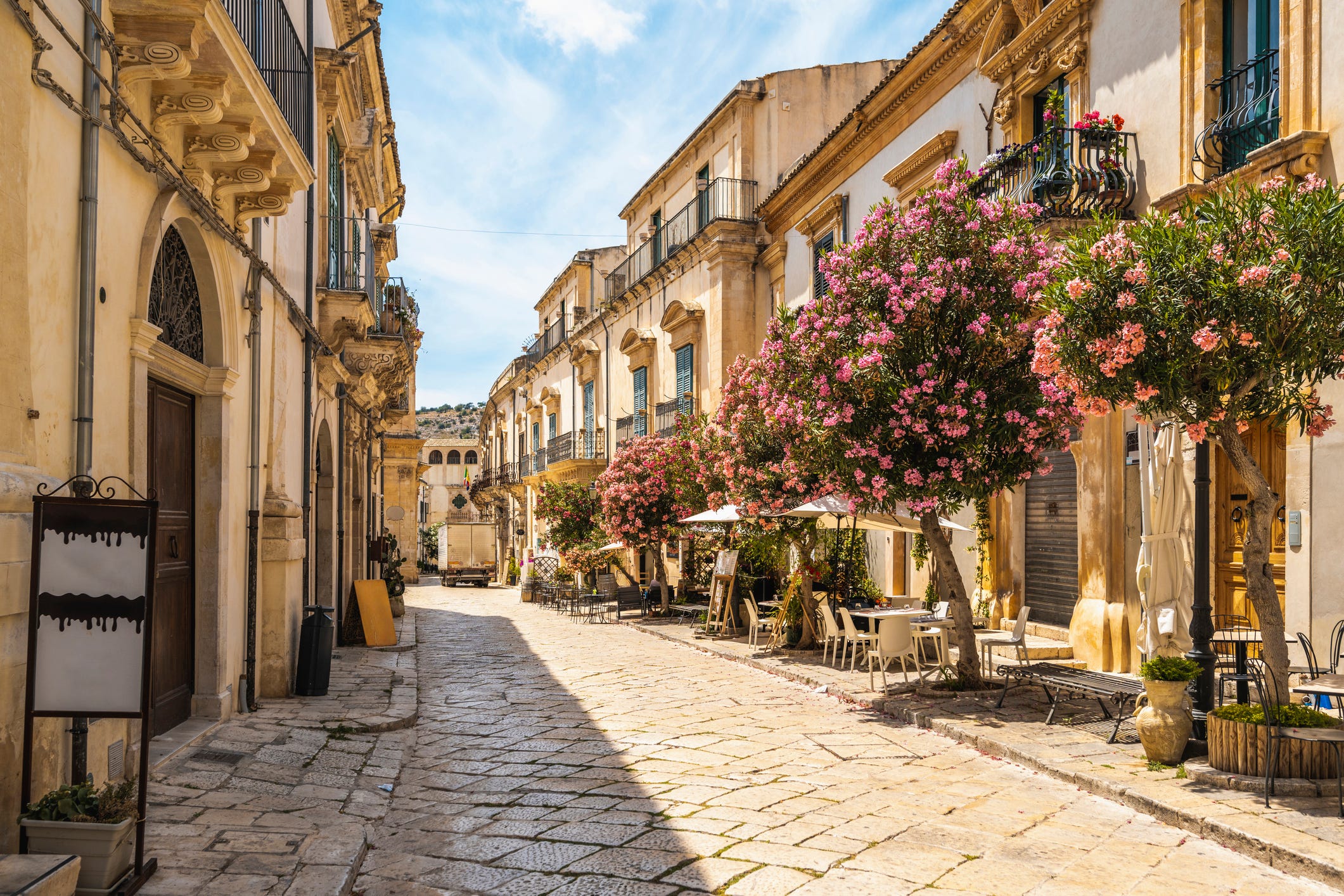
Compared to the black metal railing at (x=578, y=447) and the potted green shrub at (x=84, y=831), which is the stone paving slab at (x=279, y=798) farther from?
the black metal railing at (x=578, y=447)

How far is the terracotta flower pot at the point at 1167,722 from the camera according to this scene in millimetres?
6453

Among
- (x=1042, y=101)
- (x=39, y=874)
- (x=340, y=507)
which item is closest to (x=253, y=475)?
(x=39, y=874)

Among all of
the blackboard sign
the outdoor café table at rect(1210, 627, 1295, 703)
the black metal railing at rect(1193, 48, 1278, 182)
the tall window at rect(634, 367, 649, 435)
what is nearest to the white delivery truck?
the tall window at rect(634, 367, 649, 435)

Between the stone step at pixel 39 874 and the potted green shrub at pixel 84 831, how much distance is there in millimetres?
249

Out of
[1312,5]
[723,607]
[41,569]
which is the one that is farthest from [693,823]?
[723,607]

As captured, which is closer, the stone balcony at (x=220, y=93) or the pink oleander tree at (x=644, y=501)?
the stone balcony at (x=220, y=93)

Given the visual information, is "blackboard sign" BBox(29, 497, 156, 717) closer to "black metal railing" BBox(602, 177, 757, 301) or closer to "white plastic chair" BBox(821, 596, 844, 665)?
"white plastic chair" BBox(821, 596, 844, 665)

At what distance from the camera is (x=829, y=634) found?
11719 mm

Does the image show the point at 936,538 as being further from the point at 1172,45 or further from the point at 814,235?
the point at 814,235

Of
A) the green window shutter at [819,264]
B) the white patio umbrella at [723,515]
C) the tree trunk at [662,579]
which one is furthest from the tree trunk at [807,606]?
the tree trunk at [662,579]

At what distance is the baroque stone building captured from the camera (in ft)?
13.8

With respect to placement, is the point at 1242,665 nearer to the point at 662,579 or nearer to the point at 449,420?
the point at 662,579

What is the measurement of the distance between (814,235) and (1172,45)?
9547 millimetres

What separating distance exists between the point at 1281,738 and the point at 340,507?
479 inches
